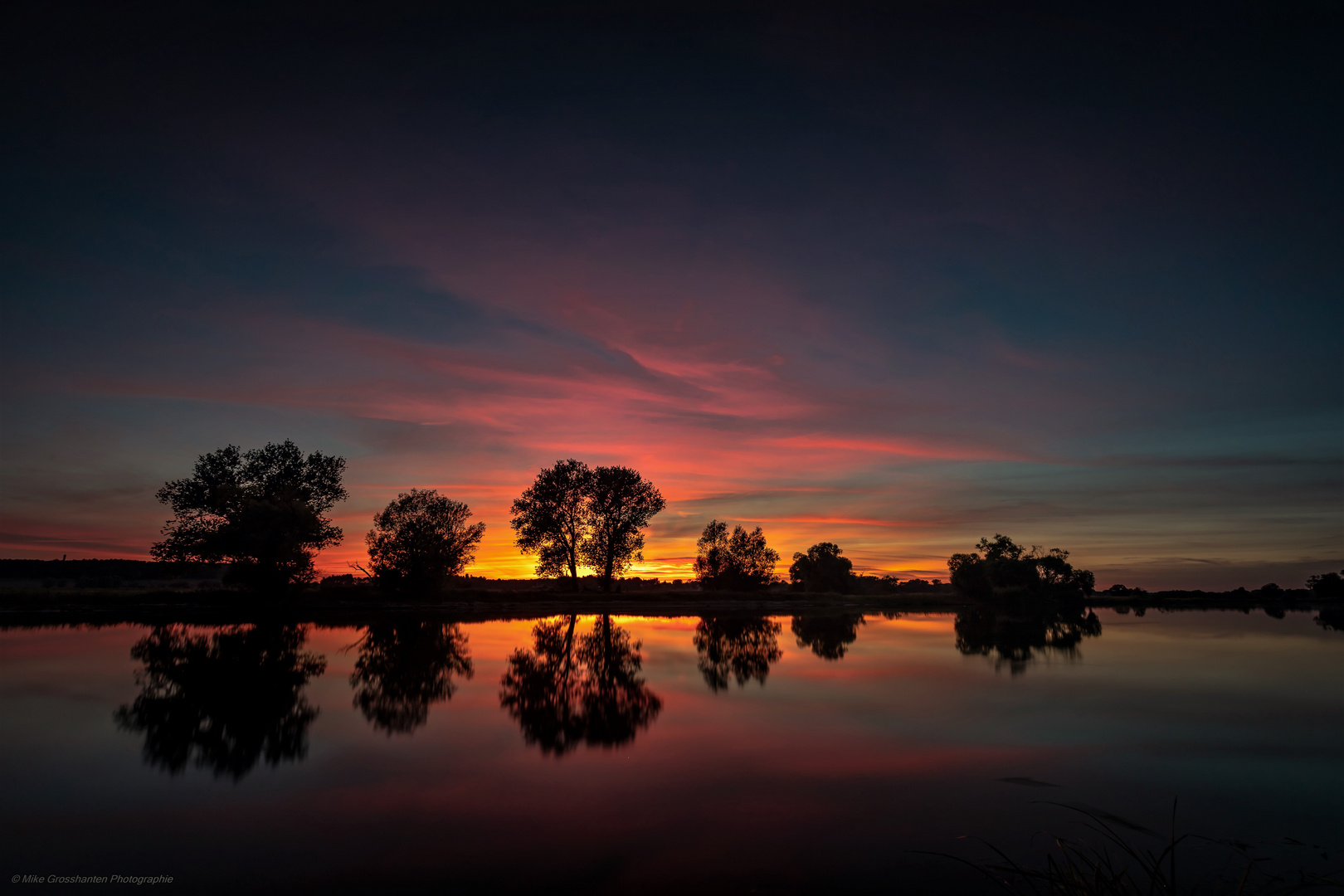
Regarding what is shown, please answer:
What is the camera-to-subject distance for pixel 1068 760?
10.2m

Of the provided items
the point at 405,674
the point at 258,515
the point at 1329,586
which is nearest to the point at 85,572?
the point at 258,515

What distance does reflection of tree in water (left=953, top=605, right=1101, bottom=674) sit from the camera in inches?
1034

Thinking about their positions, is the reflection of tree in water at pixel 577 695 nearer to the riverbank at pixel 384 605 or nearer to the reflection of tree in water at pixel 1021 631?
the reflection of tree in water at pixel 1021 631

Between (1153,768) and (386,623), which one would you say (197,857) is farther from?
(386,623)

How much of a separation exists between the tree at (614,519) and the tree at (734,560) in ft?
85.1

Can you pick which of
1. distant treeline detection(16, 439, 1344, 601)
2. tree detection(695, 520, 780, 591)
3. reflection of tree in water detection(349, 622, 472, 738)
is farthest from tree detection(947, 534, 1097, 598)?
reflection of tree in water detection(349, 622, 472, 738)

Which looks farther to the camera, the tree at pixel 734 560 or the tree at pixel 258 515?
the tree at pixel 734 560

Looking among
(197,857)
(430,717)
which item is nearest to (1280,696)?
(430,717)

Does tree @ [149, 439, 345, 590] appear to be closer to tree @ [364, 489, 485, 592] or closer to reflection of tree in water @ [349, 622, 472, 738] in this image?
tree @ [364, 489, 485, 592]

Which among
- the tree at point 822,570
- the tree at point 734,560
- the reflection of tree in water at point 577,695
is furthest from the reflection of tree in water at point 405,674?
the tree at point 822,570

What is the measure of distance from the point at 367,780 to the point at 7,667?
17.0m

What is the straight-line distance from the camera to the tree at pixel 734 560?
9131cm

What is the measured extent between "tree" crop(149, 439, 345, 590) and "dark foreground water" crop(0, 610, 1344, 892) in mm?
27359

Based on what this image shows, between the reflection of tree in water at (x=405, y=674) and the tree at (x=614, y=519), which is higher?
the tree at (x=614, y=519)
